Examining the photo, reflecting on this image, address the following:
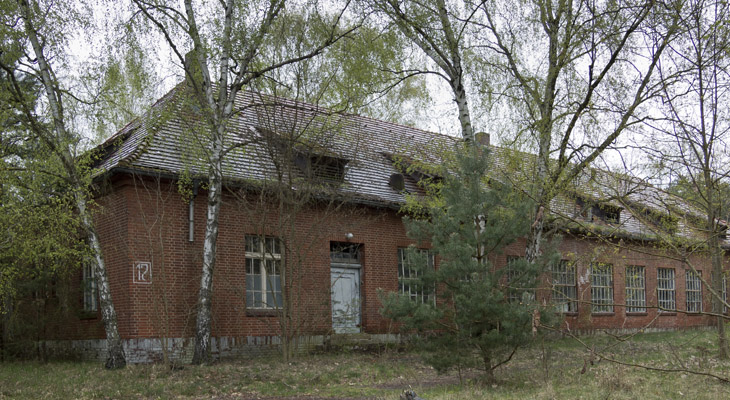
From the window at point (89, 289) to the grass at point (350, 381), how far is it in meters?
2.23

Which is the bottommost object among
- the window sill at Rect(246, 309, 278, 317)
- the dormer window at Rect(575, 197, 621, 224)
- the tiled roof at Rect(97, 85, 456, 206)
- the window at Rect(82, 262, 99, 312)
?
the window sill at Rect(246, 309, 278, 317)

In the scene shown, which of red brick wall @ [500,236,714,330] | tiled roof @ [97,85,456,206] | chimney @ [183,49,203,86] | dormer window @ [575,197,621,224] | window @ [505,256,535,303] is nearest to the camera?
window @ [505,256,535,303]

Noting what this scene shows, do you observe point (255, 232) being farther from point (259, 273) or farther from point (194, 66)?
point (194, 66)

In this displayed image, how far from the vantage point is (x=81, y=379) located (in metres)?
11.8

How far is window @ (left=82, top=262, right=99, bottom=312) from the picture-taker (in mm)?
16469

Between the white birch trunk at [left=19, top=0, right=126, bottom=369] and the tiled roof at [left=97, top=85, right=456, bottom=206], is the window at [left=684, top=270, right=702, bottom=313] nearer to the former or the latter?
the tiled roof at [left=97, top=85, right=456, bottom=206]

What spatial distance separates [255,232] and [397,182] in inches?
199

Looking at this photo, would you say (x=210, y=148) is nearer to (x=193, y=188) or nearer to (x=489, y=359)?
(x=193, y=188)

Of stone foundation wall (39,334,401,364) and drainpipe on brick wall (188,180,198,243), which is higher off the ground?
drainpipe on brick wall (188,180,198,243)

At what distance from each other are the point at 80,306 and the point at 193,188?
4415mm

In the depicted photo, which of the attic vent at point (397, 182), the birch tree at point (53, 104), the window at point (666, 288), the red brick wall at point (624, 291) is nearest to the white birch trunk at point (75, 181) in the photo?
the birch tree at point (53, 104)

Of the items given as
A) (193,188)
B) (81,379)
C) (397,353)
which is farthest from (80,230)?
(397,353)

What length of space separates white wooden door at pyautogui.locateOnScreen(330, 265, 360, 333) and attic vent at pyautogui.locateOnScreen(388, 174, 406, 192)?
9.04 feet

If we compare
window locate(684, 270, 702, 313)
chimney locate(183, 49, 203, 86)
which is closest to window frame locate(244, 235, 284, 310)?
chimney locate(183, 49, 203, 86)
